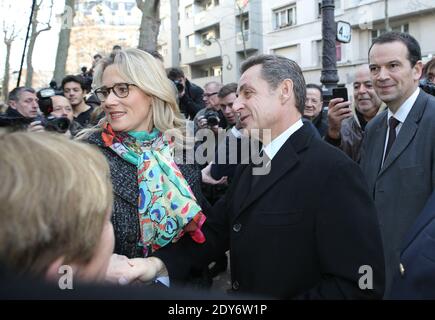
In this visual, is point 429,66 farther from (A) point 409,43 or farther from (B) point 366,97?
(A) point 409,43

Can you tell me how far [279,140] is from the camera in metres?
1.95

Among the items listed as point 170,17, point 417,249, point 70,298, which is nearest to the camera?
point 70,298

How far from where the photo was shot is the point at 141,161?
2.09 meters

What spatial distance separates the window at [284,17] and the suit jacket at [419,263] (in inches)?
1044

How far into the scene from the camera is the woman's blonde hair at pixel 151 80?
2.25m

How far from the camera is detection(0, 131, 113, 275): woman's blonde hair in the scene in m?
0.78

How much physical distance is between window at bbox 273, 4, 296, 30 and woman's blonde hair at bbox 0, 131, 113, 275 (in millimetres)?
27188

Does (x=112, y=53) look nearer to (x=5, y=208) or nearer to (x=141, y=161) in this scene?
(x=141, y=161)

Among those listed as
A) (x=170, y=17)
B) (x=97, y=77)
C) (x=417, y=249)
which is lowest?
(x=417, y=249)

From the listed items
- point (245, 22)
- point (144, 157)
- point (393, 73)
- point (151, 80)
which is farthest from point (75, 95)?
point (245, 22)

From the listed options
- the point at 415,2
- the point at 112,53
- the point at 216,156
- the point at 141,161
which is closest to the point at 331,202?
the point at 141,161

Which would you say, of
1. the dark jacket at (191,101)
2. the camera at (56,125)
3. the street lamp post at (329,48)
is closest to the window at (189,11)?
the dark jacket at (191,101)

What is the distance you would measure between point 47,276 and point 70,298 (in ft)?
A: 0.81

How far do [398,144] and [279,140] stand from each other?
1.16 m
